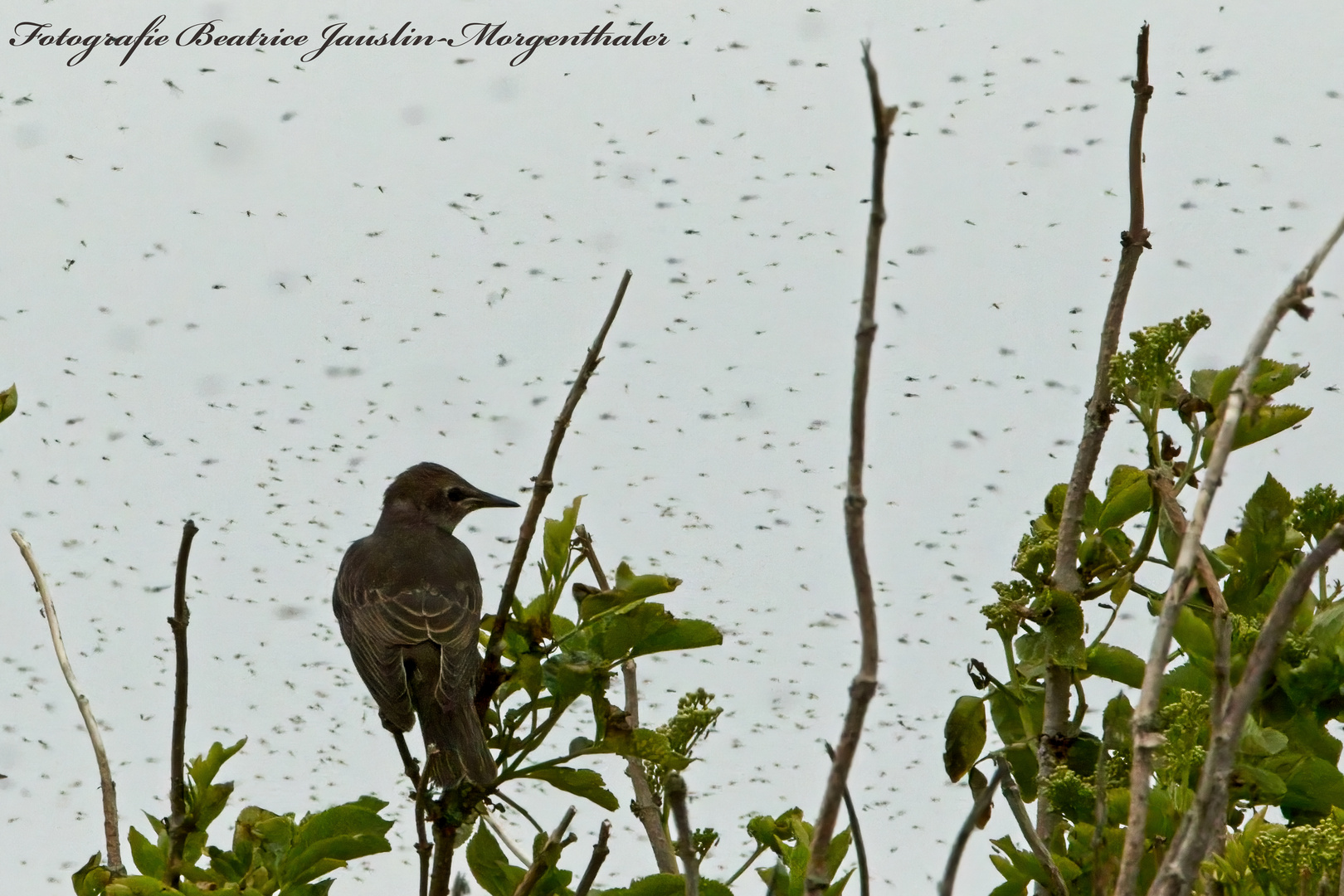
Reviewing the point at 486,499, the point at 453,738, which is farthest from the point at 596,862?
the point at 486,499

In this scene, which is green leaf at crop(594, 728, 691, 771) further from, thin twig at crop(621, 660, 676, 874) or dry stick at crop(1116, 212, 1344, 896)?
dry stick at crop(1116, 212, 1344, 896)

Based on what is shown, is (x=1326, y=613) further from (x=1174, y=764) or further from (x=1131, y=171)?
(x=1131, y=171)

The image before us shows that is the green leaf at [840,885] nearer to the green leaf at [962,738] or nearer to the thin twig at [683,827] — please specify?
the green leaf at [962,738]

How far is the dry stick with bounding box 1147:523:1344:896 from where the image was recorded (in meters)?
1.21

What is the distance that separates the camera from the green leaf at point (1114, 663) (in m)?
2.36

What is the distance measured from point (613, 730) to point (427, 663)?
1.69 meters

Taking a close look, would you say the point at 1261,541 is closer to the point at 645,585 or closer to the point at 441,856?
the point at 645,585

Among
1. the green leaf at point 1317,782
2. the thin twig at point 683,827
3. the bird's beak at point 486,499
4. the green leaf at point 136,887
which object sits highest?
the bird's beak at point 486,499

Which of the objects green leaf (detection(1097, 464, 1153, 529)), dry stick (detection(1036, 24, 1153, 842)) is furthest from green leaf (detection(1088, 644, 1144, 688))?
green leaf (detection(1097, 464, 1153, 529))

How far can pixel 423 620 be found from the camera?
4059mm

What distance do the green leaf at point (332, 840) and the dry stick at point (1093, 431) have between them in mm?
958

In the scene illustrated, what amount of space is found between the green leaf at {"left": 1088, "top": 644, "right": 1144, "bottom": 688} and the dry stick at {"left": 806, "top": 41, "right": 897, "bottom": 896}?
115 cm

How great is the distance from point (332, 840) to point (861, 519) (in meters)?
1.26

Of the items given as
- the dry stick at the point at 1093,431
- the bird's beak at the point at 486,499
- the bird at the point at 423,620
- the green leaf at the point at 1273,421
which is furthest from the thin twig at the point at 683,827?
the bird's beak at the point at 486,499
